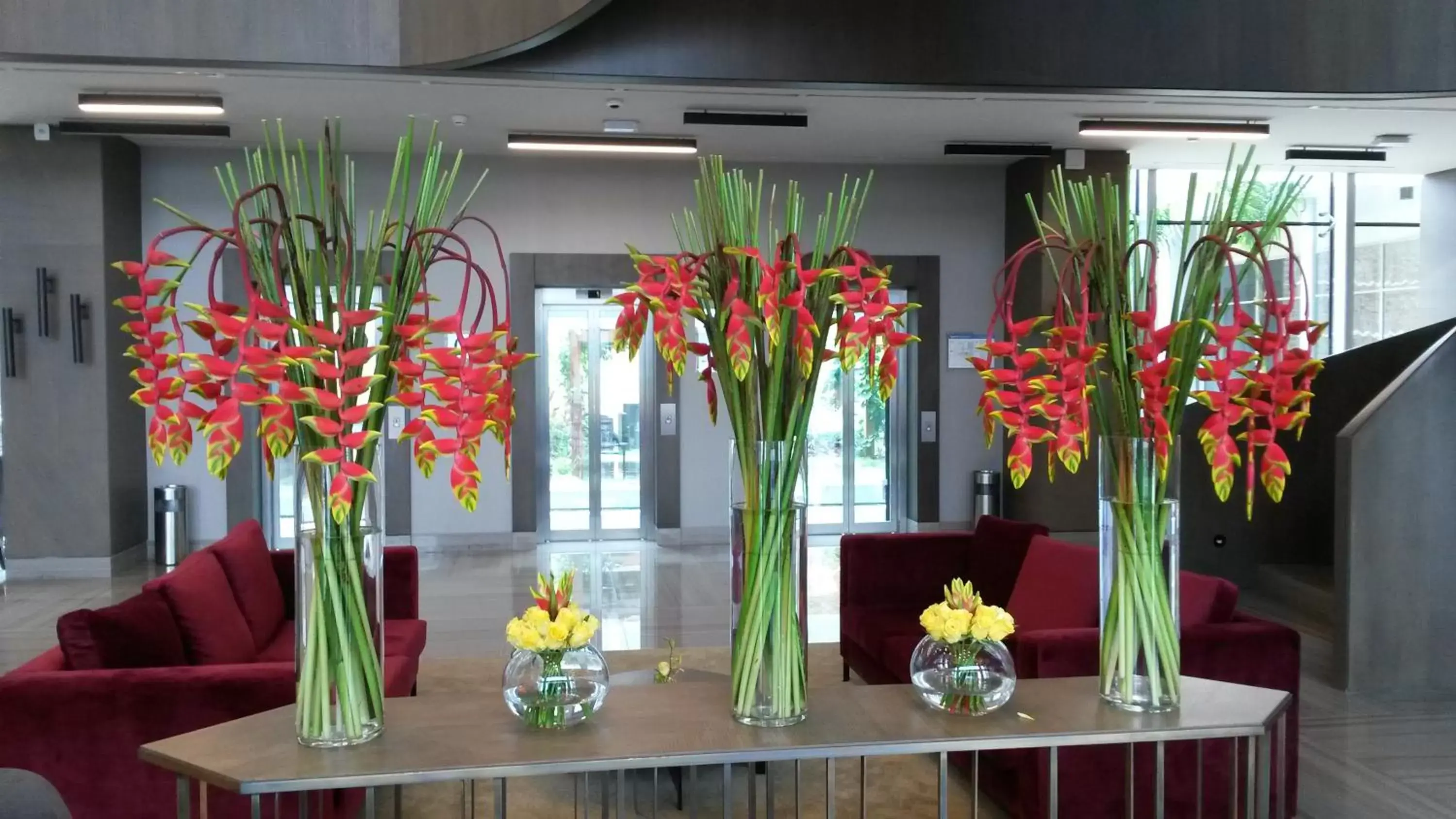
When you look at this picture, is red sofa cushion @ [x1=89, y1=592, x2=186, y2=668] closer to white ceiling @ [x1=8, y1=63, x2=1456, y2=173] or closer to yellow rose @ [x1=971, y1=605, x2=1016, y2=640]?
yellow rose @ [x1=971, y1=605, x2=1016, y2=640]

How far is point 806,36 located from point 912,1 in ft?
2.36

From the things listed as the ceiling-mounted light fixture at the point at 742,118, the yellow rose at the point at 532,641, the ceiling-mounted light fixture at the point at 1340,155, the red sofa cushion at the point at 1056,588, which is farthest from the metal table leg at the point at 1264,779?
the ceiling-mounted light fixture at the point at 1340,155

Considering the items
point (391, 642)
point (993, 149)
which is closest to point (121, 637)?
point (391, 642)

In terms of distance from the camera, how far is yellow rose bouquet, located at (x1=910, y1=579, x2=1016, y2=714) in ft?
7.33

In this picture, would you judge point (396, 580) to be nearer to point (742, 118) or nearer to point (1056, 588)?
point (1056, 588)

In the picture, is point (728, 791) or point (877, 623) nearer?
point (728, 791)

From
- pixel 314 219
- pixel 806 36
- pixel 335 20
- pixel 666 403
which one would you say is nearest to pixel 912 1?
pixel 806 36

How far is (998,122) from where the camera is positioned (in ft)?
30.2

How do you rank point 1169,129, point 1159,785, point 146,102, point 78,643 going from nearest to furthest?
1. point 1159,785
2. point 78,643
3. point 146,102
4. point 1169,129

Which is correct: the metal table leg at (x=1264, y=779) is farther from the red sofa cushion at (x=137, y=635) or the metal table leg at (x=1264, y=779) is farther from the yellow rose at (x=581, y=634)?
the red sofa cushion at (x=137, y=635)

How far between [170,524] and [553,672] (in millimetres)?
8931

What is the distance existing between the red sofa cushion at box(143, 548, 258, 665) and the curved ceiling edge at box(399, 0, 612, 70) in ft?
11.3

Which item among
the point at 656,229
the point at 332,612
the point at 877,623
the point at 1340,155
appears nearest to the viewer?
the point at 332,612

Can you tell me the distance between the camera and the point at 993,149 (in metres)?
10.1
